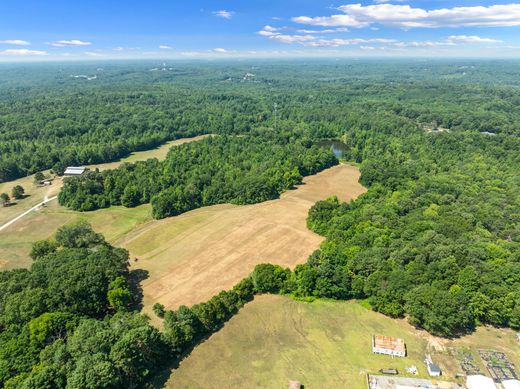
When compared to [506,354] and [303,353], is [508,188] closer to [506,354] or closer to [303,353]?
[506,354]

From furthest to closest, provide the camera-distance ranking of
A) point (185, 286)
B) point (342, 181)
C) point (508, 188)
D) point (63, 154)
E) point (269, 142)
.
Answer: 1. point (269, 142)
2. point (63, 154)
3. point (342, 181)
4. point (508, 188)
5. point (185, 286)

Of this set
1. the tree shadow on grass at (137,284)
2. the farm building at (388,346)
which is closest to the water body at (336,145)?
the tree shadow on grass at (137,284)

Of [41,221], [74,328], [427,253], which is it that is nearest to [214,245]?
[74,328]

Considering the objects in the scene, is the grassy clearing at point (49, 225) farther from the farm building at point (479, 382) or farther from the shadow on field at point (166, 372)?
the farm building at point (479, 382)

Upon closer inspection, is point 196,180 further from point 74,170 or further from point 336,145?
point 336,145

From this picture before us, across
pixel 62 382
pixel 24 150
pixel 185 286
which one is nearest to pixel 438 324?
pixel 185 286

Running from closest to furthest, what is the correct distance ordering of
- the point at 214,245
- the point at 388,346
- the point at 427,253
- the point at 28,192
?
1. the point at 388,346
2. the point at 427,253
3. the point at 214,245
4. the point at 28,192

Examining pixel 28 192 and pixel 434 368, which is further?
pixel 28 192
